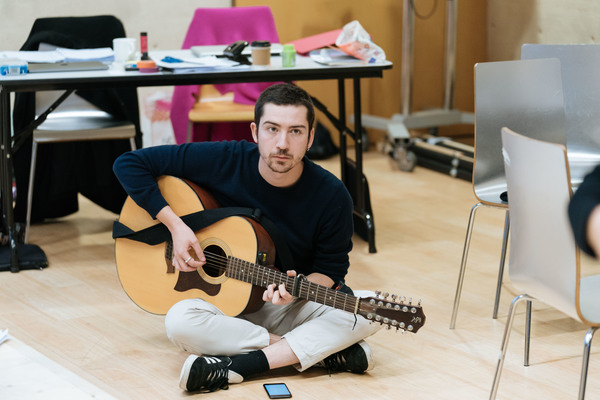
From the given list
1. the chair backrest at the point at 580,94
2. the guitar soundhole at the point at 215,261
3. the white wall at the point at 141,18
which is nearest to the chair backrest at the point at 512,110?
the chair backrest at the point at 580,94

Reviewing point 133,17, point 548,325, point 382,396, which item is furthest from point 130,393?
point 133,17

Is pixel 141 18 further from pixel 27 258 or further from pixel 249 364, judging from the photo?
pixel 249 364

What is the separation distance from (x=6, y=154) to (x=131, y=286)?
1011mm

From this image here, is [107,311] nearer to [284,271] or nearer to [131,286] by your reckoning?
[131,286]

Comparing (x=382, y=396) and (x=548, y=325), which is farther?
(x=548, y=325)

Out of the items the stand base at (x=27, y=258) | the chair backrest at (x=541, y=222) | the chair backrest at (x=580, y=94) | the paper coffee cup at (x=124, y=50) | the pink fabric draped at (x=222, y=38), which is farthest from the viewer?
the pink fabric draped at (x=222, y=38)

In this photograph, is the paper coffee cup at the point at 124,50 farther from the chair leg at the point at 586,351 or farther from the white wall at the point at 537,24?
the white wall at the point at 537,24

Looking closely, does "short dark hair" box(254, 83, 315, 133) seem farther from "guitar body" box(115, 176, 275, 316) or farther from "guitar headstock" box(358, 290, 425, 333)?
"guitar headstock" box(358, 290, 425, 333)

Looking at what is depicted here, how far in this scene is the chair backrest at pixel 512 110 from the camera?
2.67 metres

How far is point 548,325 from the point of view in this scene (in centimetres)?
274

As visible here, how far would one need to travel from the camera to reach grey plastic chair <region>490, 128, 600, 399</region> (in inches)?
67.6

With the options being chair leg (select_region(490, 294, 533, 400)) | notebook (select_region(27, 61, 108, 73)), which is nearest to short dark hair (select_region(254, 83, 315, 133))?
chair leg (select_region(490, 294, 533, 400))

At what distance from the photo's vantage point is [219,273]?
2379 millimetres

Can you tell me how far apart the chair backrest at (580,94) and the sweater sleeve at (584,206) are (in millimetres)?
1794
